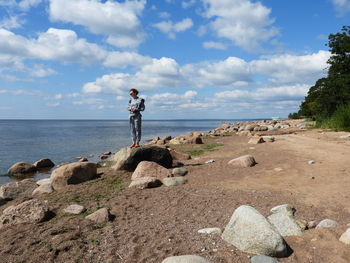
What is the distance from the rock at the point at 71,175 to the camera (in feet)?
26.6

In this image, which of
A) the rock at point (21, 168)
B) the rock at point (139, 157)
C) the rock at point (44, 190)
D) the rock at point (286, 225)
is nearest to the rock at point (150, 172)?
the rock at point (139, 157)

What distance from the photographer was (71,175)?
27.0 ft

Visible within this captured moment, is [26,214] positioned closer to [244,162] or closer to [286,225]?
[286,225]

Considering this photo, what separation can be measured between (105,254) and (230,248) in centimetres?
179

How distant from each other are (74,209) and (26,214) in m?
0.89

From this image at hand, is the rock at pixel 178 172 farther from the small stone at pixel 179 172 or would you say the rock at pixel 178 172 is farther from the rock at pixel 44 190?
the rock at pixel 44 190

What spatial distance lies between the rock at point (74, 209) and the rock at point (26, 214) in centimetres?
37

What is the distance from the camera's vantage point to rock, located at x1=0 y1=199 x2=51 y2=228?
5008 millimetres

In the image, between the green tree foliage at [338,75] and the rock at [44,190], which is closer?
the rock at [44,190]

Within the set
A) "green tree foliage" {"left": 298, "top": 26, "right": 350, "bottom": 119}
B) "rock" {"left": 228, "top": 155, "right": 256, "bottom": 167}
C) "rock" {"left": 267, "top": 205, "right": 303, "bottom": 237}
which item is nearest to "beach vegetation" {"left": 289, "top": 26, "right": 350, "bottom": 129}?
"green tree foliage" {"left": 298, "top": 26, "right": 350, "bottom": 119}

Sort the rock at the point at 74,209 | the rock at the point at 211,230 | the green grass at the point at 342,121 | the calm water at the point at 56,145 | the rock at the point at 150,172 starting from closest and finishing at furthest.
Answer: the rock at the point at 211,230
the rock at the point at 74,209
the rock at the point at 150,172
the green grass at the point at 342,121
the calm water at the point at 56,145

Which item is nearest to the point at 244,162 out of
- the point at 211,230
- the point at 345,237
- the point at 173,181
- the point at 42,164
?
the point at 173,181

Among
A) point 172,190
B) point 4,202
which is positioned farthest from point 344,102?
point 4,202

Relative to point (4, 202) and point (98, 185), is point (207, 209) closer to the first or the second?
point (98, 185)
